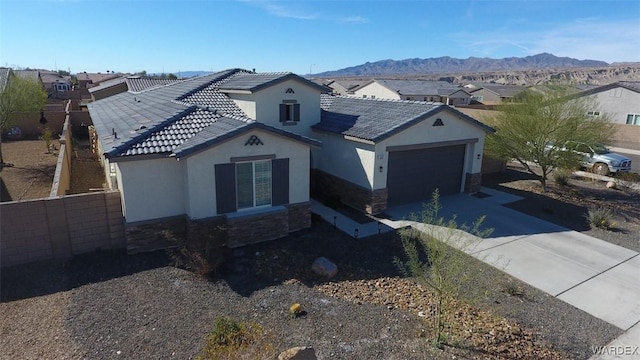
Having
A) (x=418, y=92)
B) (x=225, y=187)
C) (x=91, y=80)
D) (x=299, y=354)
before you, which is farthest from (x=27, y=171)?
(x=91, y=80)

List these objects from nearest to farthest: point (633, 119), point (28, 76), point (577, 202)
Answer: point (577, 202) < point (28, 76) < point (633, 119)

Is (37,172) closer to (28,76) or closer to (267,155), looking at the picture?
(267,155)

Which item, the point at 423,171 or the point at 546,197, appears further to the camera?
the point at 546,197

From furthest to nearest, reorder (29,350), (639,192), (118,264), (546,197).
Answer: (639,192) → (546,197) → (118,264) → (29,350)

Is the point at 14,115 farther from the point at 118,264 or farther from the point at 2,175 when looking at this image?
the point at 118,264

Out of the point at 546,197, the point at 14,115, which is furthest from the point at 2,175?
the point at 546,197

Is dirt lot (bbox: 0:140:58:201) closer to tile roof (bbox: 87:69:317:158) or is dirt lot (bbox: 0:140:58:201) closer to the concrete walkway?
tile roof (bbox: 87:69:317:158)
